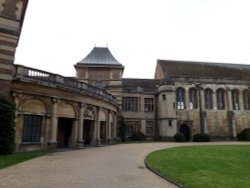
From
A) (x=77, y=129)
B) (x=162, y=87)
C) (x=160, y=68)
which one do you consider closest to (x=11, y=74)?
(x=77, y=129)

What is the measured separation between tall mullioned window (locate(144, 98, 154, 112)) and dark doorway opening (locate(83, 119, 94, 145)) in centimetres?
1588

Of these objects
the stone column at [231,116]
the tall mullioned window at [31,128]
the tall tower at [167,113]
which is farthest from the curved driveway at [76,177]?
the stone column at [231,116]

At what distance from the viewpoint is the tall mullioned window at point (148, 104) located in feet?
120

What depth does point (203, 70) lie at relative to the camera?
1556 inches

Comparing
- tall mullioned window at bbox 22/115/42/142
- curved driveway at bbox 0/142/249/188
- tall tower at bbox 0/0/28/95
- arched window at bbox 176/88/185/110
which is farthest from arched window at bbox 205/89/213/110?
tall tower at bbox 0/0/28/95

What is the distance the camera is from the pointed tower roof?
35.8 meters

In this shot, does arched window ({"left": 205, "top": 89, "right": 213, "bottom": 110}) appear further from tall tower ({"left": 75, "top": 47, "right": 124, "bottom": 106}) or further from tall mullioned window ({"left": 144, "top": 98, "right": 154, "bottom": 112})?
tall tower ({"left": 75, "top": 47, "right": 124, "bottom": 106})

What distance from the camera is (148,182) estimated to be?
734 centimetres

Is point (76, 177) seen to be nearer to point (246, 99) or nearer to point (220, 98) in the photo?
point (220, 98)

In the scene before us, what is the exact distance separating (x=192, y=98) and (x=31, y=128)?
2779 cm

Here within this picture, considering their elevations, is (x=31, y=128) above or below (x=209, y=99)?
below

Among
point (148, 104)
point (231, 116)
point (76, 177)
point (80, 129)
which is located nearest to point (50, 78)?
point (80, 129)

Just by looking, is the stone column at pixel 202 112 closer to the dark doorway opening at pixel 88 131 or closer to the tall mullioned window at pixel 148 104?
the tall mullioned window at pixel 148 104

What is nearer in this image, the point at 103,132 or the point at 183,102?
the point at 103,132
